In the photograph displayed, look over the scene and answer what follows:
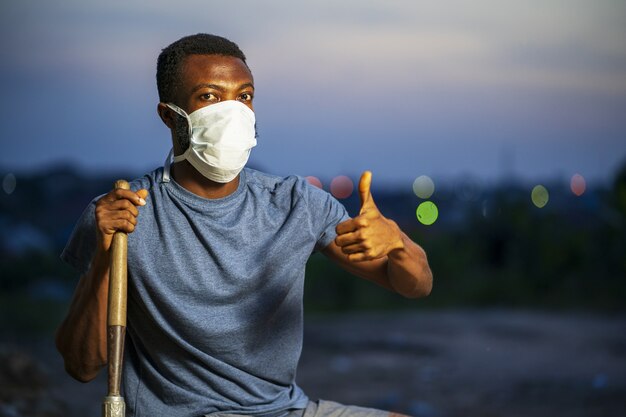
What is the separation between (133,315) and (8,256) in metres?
4.86

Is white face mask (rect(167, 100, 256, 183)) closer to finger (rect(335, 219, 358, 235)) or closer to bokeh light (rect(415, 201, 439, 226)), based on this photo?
finger (rect(335, 219, 358, 235))

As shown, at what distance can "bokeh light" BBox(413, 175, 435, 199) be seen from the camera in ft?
20.9

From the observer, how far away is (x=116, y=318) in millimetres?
1844

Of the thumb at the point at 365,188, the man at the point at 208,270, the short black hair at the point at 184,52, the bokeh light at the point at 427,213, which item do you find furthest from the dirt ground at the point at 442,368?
the thumb at the point at 365,188

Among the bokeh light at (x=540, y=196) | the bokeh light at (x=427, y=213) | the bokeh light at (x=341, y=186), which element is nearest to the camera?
the bokeh light at (x=341, y=186)

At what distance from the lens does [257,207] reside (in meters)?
2.07

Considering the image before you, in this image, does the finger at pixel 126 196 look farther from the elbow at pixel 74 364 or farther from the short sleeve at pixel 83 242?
the elbow at pixel 74 364

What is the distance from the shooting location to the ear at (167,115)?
2.09 metres

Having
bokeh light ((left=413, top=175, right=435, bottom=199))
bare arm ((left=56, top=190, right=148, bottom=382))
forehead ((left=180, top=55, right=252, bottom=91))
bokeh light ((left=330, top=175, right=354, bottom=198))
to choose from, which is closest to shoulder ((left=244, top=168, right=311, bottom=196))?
forehead ((left=180, top=55, right=252, bottom=91))

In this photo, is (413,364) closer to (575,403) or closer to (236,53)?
(575,403)

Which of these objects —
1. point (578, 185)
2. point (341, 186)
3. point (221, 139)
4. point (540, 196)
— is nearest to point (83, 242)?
point (221, 139)

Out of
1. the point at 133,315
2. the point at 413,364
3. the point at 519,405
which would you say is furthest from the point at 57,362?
the point at 133,315

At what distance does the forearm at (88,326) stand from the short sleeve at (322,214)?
1.46 feet

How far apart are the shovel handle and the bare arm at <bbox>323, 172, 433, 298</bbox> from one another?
0.39m
